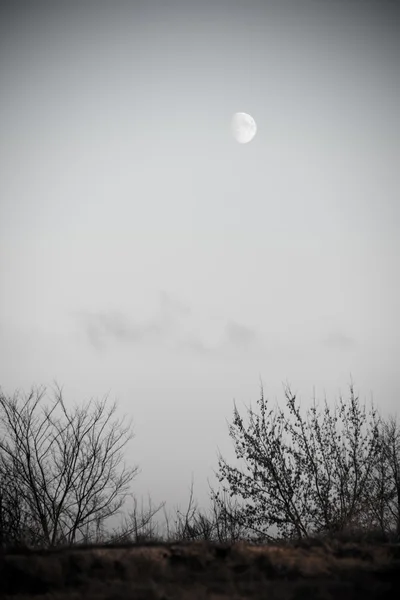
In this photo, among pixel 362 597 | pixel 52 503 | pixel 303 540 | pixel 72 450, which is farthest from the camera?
pixel 72 450

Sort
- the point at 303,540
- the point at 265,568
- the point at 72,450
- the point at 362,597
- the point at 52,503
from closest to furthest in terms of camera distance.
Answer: the point at 362,597 → the point at 265,568 → the point at 303,540 → the point at 52,503 → the point at 72,450

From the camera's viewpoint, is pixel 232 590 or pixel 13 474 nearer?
pixel 232 590

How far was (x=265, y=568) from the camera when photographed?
3451mm

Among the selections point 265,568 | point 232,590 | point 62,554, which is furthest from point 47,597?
point 265,568

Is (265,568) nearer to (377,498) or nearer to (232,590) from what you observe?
(232,590)

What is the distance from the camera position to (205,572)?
347cm

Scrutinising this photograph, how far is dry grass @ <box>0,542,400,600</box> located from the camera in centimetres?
314

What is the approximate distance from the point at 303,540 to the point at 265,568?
0.71 meters

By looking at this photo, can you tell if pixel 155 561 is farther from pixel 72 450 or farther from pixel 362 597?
pixel 72 450

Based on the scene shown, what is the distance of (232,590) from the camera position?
319 centimetres

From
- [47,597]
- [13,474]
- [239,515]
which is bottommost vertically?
[239,515]

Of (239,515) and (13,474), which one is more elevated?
(13,474)

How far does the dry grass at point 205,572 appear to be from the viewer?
10.3 feet

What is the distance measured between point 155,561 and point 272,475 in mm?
7511
